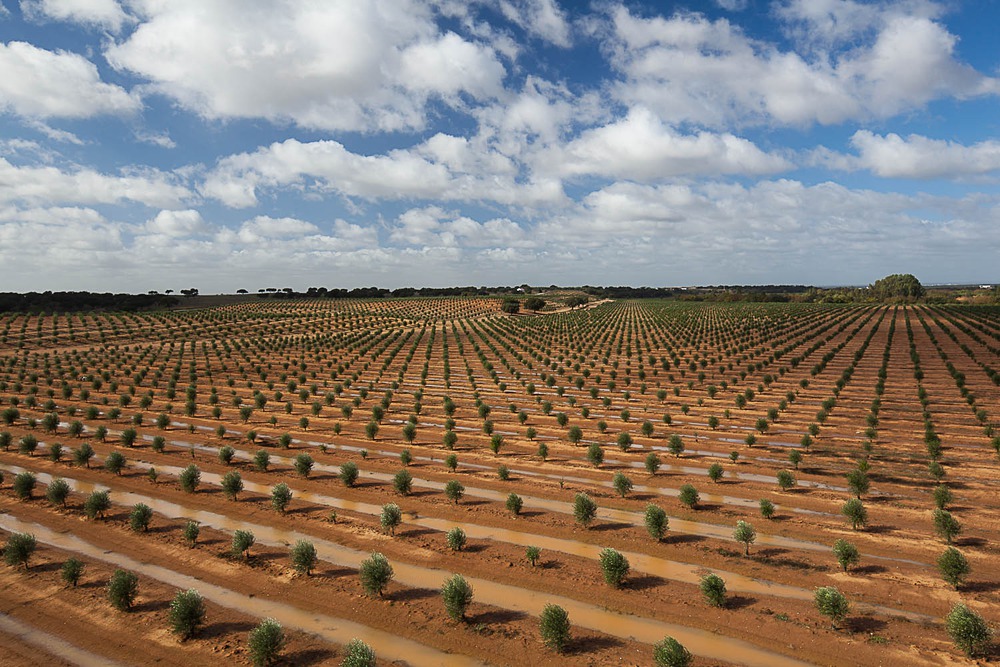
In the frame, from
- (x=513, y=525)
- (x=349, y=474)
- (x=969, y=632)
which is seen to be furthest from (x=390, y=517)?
(x=969, y=632)

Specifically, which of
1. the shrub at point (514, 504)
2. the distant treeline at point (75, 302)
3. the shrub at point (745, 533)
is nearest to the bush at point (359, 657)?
the shrub at point (514, 504)

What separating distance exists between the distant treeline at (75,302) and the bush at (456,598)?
512 feet

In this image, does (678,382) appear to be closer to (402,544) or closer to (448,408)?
(448,408)

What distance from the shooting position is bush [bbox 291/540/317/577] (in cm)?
1323

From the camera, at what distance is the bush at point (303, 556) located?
1323 cm

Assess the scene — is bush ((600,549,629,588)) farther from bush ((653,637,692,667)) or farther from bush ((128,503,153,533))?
bush ((128,503,153,533))

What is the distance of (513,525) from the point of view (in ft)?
53.7

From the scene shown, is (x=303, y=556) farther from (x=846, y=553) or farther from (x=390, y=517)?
(x=846, y=553)

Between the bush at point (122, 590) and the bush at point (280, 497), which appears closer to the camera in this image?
the bush at point (122, 590)

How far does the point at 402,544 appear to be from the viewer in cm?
1513

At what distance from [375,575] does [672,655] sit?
6.78 meters

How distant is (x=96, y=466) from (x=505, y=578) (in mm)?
20091

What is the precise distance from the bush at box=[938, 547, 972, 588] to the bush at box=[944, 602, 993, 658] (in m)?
2.15

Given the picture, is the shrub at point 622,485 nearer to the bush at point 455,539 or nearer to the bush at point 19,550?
the bush at point 455,539
